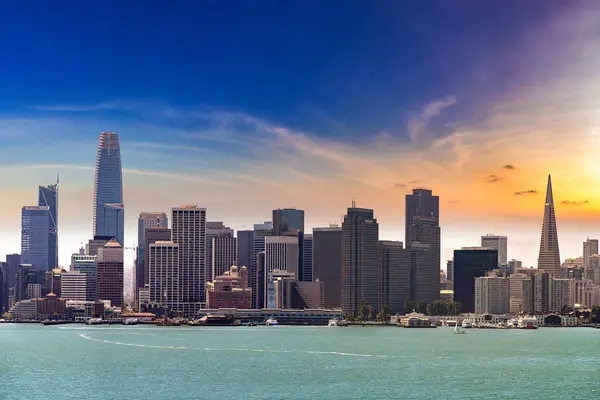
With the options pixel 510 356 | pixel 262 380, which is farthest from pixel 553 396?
pixel 510 356

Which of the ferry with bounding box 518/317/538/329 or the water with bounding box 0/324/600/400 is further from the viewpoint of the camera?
the ferry with bounding box 518/317/538/329

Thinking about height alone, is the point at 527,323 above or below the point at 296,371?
below

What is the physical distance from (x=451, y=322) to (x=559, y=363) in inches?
4192

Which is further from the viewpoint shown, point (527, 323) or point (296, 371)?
point (527, 323)

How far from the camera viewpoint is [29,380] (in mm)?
69062

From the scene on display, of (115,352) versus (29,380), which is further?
(115,352)

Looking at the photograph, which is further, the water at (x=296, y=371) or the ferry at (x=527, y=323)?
the ferry at (x=527, y=323)

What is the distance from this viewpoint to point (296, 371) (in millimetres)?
73750

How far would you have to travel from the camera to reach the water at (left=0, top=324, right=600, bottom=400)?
6181 centimetres

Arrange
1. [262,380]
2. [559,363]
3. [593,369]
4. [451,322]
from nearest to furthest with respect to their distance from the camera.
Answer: [262,380], [593,369], [559,363], [451,322]

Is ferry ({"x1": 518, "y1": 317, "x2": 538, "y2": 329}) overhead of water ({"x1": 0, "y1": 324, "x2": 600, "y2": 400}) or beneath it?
beneath

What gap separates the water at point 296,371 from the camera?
61812 mm

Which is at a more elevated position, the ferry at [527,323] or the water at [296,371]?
the water at [296,371]

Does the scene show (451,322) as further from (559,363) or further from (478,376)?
(478,376)
